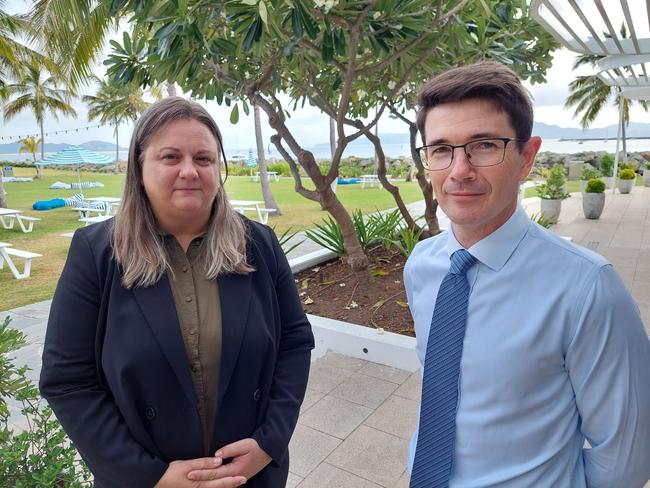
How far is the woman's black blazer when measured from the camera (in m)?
1.25

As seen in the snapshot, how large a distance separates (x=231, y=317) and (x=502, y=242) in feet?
2.69

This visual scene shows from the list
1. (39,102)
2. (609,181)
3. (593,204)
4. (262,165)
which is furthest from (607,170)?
(39,102)

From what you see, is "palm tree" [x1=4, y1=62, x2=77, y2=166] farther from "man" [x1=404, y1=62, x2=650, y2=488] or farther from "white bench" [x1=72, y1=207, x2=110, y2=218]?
"man" [x1=404, y1=62, x2=650, y2=488]

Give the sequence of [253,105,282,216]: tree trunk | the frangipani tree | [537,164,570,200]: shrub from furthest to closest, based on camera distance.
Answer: [253,105,282,216]: tree trunk, [537,164,570,200]: shrub, the frangipani tree

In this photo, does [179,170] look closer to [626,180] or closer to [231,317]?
[231,317]

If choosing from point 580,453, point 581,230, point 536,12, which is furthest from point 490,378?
point 581,230

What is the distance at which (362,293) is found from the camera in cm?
451

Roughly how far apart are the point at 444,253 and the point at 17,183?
1457 inches

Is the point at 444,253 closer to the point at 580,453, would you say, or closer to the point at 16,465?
the point at 580,453

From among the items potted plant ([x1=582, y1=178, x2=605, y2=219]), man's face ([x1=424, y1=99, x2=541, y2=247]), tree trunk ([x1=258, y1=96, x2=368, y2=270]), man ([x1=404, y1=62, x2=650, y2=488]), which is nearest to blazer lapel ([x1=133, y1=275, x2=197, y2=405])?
man ([x1=404, y1=62, x2=650, y2=488])

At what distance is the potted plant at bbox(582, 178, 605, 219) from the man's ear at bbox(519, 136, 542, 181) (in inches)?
436

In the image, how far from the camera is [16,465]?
5.07 feet

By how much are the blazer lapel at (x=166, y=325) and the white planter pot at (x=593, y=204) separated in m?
11.6

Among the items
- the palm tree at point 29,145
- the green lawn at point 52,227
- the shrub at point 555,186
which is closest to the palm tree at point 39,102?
the green lawn at point 52,227
